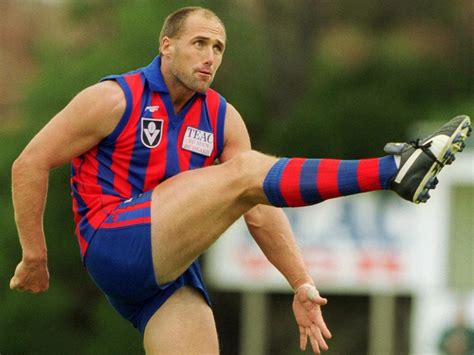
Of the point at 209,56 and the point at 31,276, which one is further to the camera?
the point at 31,276

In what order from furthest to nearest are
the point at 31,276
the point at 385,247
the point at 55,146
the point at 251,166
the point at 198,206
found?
the point at 385,247, the point at 31,276, the point at 55,146, the point at 198,206, the point at 251,166

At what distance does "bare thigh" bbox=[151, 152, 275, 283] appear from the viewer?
544 centimetres

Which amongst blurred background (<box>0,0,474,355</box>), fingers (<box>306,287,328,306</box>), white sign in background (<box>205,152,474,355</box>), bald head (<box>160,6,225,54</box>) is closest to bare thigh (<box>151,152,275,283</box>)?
fingers (<box>306,287,328,306</box>)

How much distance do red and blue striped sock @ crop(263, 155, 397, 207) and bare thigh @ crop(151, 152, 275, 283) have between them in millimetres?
65

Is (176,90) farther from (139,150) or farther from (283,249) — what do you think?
(283,249)

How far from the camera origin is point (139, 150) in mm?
5879

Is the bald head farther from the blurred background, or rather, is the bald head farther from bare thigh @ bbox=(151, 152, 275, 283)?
the blurred background

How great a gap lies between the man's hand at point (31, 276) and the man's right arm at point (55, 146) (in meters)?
0.03

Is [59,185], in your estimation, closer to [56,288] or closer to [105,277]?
[56,288]

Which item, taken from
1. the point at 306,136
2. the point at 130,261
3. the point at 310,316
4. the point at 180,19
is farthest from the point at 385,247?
the point at 130,261

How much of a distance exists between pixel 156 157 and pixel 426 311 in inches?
427

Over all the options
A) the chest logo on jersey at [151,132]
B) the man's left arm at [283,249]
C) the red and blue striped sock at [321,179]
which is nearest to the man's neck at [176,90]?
the chest logo on jersey at [151,132]

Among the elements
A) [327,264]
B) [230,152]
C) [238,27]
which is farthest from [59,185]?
[230,152]

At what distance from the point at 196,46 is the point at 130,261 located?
0.96 m
